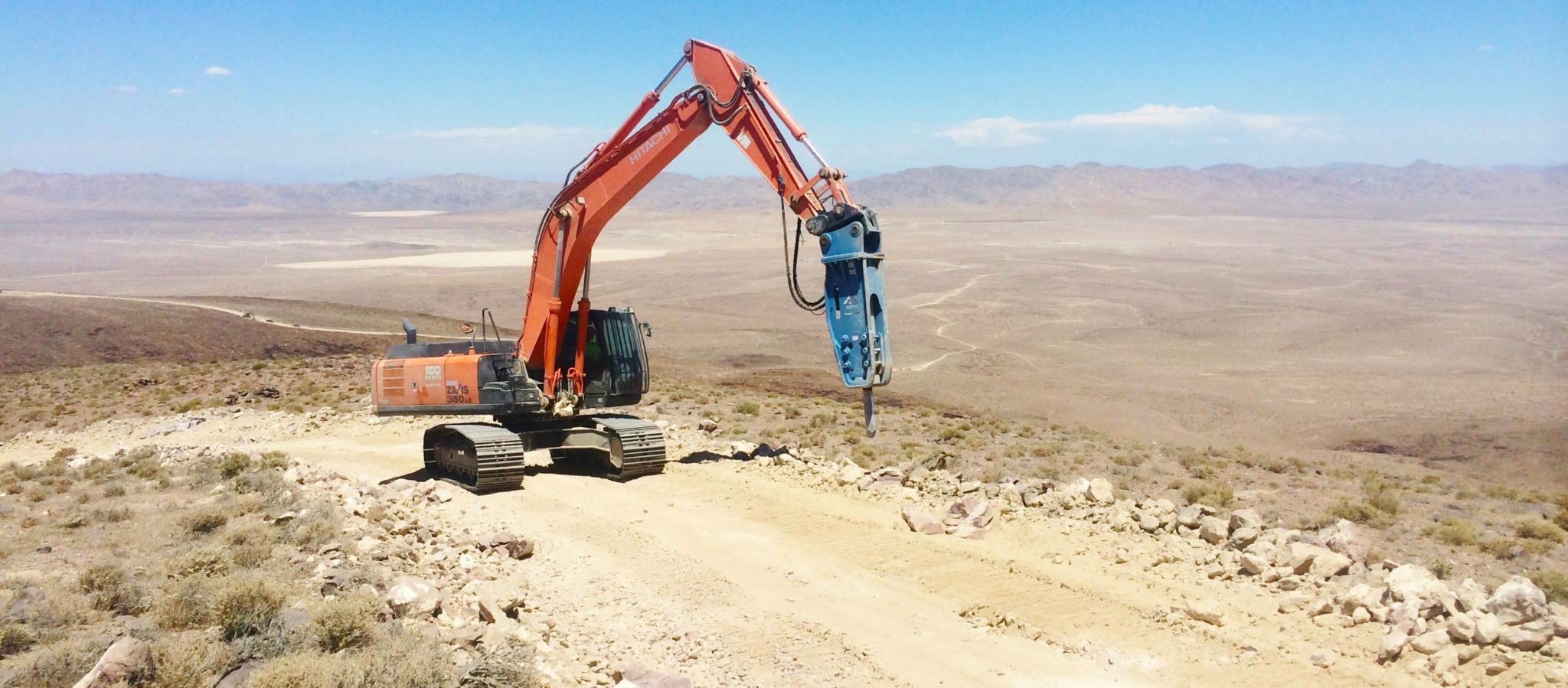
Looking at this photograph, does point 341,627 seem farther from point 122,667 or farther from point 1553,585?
point 1553,585

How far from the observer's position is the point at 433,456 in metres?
15.4

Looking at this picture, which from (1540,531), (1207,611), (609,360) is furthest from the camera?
(609,360)

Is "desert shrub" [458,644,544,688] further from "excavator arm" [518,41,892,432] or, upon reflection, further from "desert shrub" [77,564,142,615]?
"excavator arm" [518,41,892,432]

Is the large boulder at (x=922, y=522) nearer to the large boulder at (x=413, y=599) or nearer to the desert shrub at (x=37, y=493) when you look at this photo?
the large boulder at (x=413, y=599)

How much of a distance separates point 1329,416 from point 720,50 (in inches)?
952

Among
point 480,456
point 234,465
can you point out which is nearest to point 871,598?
point 480,456

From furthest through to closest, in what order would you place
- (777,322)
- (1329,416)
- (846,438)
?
1. (777,322)
2. (1329,416)
3. (846,438)

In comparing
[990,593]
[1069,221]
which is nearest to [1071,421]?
[990,593]

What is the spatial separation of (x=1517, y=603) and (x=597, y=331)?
11267 mm

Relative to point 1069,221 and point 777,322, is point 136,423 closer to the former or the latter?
point 777,322

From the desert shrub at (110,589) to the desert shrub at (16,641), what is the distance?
82 centimetres

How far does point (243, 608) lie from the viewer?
7766mm

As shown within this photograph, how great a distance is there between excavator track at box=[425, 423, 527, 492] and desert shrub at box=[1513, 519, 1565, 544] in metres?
12.2

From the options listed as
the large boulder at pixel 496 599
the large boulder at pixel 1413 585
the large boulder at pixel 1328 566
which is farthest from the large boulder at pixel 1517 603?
the large boulder at pixel 496 599
